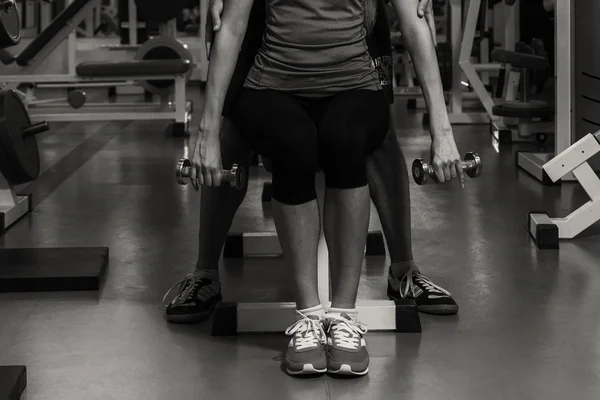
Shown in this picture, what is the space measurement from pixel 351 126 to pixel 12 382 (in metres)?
0.79

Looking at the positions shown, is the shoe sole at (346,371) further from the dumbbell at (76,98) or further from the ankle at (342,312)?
the dumbbell at (76,98)

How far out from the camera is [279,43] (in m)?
2.02

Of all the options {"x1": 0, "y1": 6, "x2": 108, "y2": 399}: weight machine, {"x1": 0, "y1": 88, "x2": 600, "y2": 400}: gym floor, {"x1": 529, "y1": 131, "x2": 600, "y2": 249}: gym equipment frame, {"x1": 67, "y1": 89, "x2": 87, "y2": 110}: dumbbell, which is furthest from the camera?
{"x1": 67, "y1": 89, "x2": 87, "y2": 110}: dumbbell

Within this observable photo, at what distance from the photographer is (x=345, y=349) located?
6.36ft

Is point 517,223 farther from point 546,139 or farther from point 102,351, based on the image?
point 546,139

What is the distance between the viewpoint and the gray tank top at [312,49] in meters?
2.00

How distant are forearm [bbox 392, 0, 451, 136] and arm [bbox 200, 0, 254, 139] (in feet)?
1.03

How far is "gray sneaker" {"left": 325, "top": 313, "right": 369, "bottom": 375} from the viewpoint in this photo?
1919 mm

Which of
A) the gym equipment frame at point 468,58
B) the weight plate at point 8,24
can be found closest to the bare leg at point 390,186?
the weight plate at point 8,24

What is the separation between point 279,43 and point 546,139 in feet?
11.6

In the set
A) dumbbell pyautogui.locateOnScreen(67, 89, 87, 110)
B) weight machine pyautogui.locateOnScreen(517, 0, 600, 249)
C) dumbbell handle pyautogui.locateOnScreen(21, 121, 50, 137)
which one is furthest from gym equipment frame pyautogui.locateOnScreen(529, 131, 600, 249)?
dumbbell pyautogui.locateOnScreen(67, 89, 87, 110)

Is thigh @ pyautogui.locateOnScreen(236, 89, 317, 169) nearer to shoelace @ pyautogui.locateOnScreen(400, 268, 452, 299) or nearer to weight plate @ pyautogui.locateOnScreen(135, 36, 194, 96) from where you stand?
shoelace @ pyautogui.locateOnScreen(400, 268, 452, 299)

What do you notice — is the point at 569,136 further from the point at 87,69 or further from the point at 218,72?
the point at 87,69

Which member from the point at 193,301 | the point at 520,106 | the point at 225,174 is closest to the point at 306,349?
the point at 225,174
